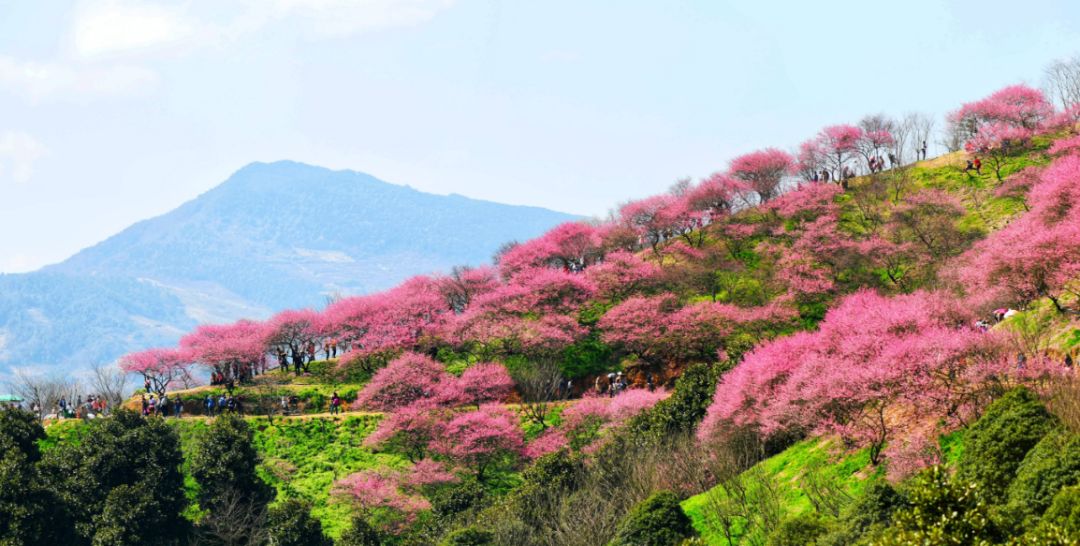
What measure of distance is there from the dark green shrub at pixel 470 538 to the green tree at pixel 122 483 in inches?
706

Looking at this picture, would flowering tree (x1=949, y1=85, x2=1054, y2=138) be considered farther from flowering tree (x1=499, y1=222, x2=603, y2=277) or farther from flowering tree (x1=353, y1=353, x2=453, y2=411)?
flowering tree (x1=353, y1=353, x2=453, y2=411)

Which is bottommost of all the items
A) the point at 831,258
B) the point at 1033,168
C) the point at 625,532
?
the point at 625,532

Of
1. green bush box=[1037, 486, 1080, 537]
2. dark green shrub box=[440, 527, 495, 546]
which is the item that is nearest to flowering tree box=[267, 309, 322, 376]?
dark green shrub box=[440, 527, 495, 546]

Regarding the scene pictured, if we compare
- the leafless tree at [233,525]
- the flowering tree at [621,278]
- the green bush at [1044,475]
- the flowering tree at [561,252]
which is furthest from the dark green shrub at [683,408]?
the flowering tree at [561,252]

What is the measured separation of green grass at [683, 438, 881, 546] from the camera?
31.4 m

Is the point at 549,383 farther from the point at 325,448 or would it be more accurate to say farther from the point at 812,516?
the point at 812,516

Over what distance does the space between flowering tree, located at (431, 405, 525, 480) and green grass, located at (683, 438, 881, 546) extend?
17888 millimetres

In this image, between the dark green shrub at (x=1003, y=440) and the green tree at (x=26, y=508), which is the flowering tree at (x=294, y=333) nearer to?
the green tree at (x=26, y=508)

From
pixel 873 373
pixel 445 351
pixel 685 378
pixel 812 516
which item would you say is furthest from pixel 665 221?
pixel 812 516

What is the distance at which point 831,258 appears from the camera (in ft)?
225

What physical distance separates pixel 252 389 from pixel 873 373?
4702 cm

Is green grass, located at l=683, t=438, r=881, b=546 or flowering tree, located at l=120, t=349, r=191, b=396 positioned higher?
flowering tree, located at l=120, t=349, r=191, b=396

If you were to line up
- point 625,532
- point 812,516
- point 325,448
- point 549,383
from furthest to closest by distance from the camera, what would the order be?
1. point 549,383
2. point 325,448
3. point 625,532
4. point 812,516

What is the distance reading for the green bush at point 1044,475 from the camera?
67.5ft
